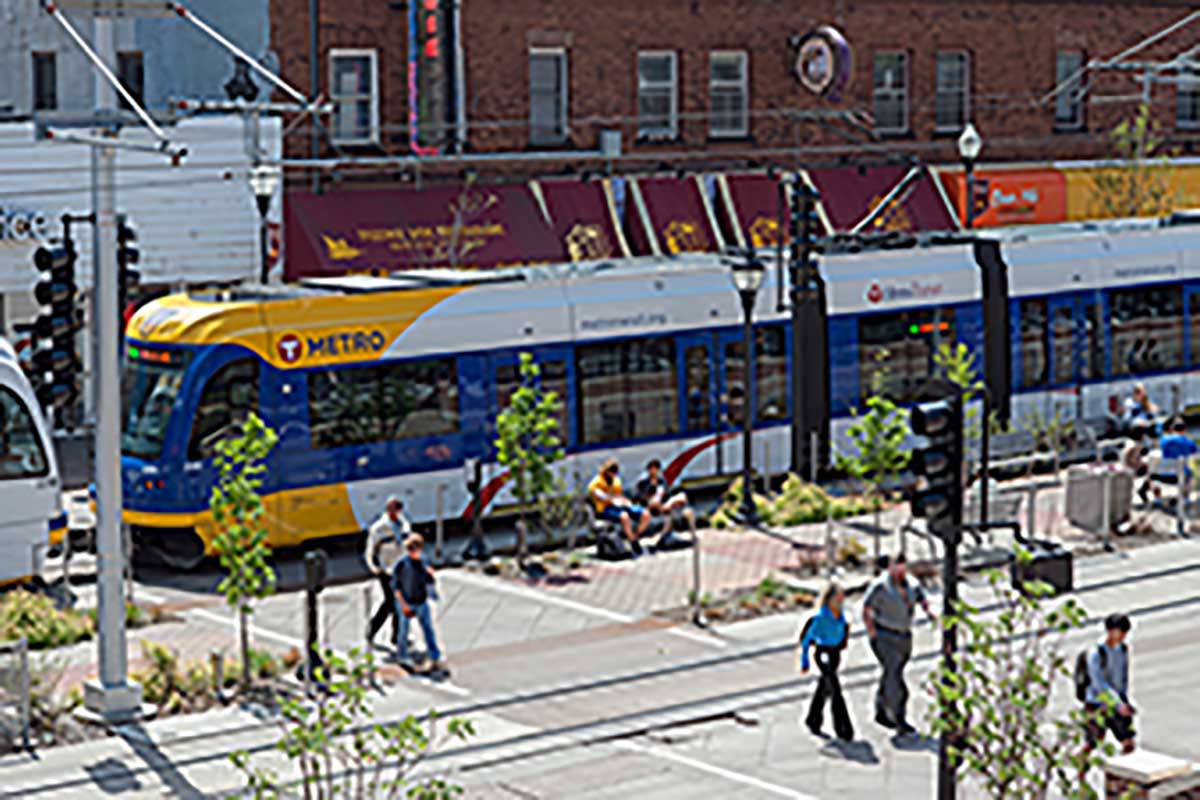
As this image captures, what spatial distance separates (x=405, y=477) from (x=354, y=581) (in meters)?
1.96

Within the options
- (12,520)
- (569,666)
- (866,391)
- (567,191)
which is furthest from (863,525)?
(567,191)

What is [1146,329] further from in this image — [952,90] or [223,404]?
[223,404]

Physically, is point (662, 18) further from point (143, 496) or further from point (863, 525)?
point (143, 496)

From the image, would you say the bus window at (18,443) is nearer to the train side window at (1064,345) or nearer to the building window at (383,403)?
the building window at (383,403)

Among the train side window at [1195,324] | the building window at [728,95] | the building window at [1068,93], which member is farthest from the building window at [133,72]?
the building window at [1068,93]

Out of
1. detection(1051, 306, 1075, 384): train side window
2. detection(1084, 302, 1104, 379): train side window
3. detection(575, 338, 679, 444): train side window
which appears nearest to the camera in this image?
detection(575, 338, 679, 444): train side window

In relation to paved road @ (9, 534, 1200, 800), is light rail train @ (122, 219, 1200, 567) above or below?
above

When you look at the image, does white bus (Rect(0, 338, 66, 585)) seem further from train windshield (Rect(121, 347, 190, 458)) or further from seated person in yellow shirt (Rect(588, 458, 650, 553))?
seated person in yellow shirt (Rect(588, 458, 650, 553))

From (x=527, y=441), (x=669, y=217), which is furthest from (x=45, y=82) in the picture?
(x=527, y=441)

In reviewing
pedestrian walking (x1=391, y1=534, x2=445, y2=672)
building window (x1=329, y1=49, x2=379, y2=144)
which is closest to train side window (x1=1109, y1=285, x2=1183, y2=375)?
building window (x1=329, y1=49, x2=379, y2=144)

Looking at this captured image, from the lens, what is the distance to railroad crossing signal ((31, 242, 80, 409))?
19.4 metres

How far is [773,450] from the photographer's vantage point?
31.7 metres

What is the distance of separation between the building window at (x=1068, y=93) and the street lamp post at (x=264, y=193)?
20.2m

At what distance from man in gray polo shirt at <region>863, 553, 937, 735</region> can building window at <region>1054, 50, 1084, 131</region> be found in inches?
1281
